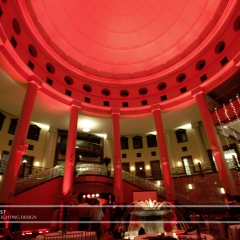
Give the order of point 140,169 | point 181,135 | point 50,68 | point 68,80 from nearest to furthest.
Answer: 1. point 50,68
2. point 68,80
3. point 140,169
4. point 181,135

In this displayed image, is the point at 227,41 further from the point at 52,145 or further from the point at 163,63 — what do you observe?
the point at 52,145

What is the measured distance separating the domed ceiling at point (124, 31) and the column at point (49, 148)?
25.9 feet

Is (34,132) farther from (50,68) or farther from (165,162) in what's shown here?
(165,162)

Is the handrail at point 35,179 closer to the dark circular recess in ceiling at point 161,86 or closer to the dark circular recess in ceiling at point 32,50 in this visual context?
the dark circular recess in ceiling at point 32,50

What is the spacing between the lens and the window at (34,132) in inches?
692

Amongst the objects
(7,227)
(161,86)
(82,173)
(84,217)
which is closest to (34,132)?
(82,173)

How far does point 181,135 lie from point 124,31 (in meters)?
13.7

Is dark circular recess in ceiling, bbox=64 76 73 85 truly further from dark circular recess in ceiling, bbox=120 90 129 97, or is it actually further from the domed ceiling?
dark circular recess in ceiling, bbox=120 90 129 97

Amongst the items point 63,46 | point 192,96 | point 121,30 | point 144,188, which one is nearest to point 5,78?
point 63,46

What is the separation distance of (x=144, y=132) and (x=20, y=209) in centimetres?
1551

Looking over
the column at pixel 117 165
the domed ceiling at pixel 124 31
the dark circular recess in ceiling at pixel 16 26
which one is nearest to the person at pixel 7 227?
the column at pixel 117 165

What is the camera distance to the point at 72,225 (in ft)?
24.0

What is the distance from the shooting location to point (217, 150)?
11953 millimetres

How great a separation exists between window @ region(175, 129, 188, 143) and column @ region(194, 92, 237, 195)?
23.0ft
